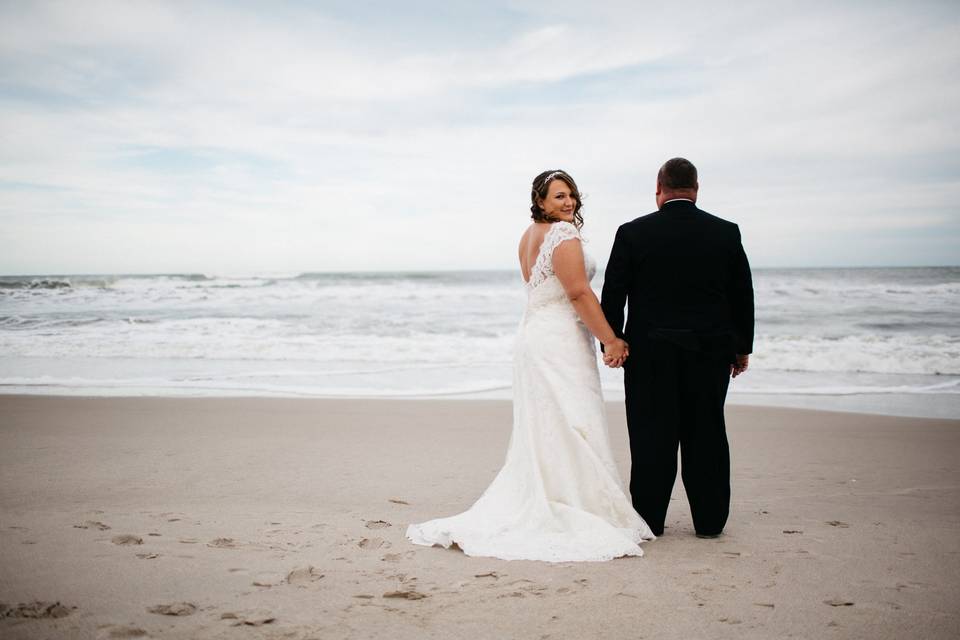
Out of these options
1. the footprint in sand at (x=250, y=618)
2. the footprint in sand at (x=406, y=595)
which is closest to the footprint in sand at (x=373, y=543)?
the footprint in sand at (x=406, y=595)

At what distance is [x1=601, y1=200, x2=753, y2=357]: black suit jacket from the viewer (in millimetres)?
3320

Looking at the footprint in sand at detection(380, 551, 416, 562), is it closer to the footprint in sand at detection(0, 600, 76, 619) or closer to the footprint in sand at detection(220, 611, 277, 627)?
the footprint in sand at detection(220, 611, 277, 627)

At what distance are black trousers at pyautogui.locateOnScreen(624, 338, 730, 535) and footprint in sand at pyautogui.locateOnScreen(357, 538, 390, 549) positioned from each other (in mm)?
1427

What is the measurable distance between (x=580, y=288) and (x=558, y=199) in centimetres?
54

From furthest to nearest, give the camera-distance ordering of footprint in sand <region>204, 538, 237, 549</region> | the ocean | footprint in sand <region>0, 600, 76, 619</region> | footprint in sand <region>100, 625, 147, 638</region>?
the ocean < footprint in sand <region>204, 538, 237, 549</region> < footprint in sand <region>0, 600, 76, 619</region> < footprint in sand <region>100, 625, 147, 638</region>

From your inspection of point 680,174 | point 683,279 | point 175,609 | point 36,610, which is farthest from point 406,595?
point 680,174

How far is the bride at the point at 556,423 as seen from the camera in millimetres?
3316

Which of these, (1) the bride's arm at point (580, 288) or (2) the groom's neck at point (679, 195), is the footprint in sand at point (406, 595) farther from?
(2) the groom's neck at point (679, 195)

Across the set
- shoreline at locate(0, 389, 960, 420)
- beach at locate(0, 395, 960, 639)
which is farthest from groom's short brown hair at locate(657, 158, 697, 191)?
shoreline at locate(0, 389, 960, 420)

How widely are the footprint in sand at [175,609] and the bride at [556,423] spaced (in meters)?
1.21

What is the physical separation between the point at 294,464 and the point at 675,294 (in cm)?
352

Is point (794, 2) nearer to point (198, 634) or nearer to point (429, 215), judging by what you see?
point (198, 634)

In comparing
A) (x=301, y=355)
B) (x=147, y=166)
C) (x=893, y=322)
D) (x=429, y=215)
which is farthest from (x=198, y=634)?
(x=429, y=215)

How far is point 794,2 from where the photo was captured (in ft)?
37.3
